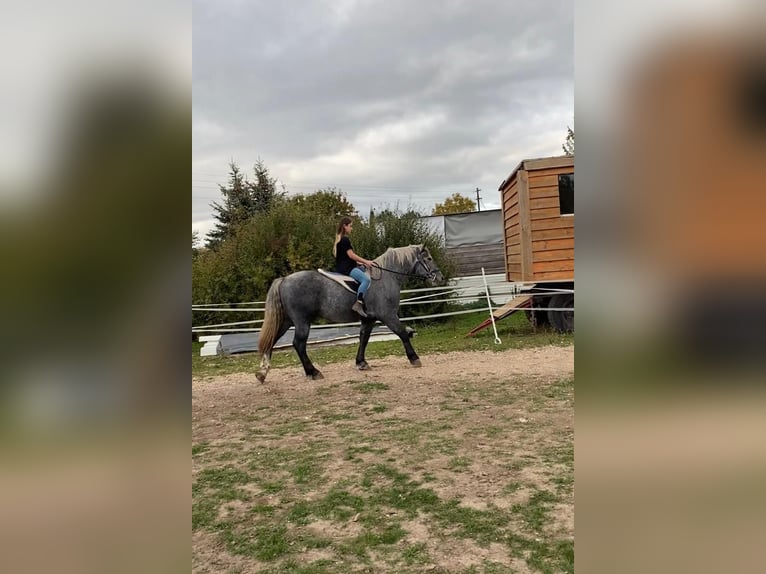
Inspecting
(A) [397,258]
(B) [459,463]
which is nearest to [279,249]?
(A) [397,258]

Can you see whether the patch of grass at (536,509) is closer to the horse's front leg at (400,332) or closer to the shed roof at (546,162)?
the horse's front leg at (400,332)

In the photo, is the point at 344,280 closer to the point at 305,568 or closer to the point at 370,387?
the point at 370,387

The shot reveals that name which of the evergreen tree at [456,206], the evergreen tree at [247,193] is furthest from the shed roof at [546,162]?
the evergreen tree at [456,206]

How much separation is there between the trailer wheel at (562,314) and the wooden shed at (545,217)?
31.3 inches

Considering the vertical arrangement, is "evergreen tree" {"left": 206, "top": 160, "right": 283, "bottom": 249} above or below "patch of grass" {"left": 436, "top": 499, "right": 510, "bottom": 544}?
above

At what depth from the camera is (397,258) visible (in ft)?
23.2

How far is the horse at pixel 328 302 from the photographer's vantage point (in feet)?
20.7

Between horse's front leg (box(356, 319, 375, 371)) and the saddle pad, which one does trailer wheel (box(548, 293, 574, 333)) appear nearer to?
horse's front leg (box(356, 319, 375, 371))

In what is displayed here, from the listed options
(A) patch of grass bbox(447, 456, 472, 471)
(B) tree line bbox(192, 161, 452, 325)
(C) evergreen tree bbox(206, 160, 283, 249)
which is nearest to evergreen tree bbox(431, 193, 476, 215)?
(C) evergreen tree bbox(206, 160, 283, 249)

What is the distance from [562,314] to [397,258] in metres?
4.28

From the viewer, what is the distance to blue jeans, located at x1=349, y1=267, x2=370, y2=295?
6707 mm

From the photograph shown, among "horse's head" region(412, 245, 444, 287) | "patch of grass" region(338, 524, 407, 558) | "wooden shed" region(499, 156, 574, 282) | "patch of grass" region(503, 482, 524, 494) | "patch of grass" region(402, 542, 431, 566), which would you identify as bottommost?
"patch of grass" region(338, 524, 407, 558)
